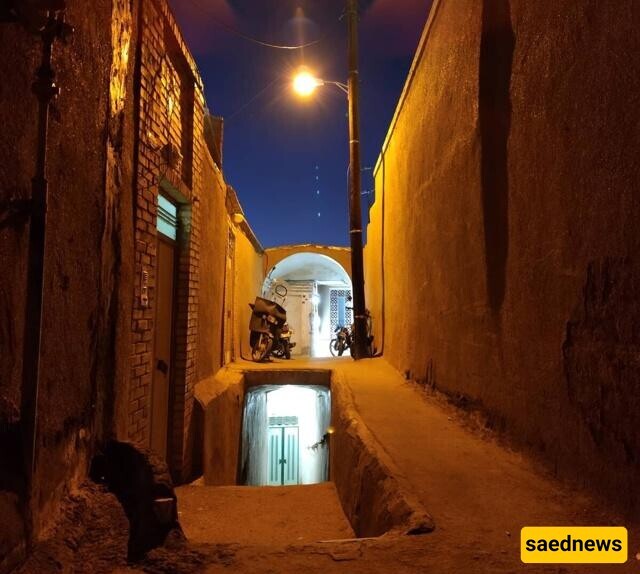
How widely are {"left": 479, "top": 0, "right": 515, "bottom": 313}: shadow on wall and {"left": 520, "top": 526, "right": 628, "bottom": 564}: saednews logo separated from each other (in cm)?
182

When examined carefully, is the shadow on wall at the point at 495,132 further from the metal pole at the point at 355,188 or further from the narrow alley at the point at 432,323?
the metal pole at the point at 355,188

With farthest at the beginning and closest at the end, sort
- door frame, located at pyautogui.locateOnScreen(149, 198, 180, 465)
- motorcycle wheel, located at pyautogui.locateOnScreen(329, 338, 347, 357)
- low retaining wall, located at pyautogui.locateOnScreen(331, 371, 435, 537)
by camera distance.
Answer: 1. motorcycle wheel, located at pyautogui.locateOnScreen(329, 338, 347, 357)
2. door frame, located at pyautogui.locateOnScreen(149, 198, 180, 465)
3. low retaining wall, located at pyautogui.locateOnScreen(331, 371, 435, 537)

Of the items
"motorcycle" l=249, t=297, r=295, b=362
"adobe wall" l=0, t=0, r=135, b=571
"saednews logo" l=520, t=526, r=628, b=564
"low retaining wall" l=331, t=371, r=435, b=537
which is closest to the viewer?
"adobe wall" l=0, t=0, r=135, b=571

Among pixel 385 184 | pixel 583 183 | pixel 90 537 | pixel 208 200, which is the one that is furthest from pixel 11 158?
pixel 385 184

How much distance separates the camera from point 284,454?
14.5 m

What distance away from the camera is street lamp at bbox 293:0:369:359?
37.2 feet

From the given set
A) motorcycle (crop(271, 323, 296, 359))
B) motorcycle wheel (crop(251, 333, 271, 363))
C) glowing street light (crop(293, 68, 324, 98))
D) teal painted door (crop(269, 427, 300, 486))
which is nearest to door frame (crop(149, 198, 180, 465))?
motorcycle wheel (crop(251, 333, 271, 363))

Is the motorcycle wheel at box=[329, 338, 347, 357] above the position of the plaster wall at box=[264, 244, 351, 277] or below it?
below

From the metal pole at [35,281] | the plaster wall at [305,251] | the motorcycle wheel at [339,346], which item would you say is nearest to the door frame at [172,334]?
the metal pole at [35,281]

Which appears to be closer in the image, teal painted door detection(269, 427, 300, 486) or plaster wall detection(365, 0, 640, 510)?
plaster wall detection(365, 0, 640, 510)

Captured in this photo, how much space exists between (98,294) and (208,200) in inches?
156

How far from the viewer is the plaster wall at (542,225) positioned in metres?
2.28

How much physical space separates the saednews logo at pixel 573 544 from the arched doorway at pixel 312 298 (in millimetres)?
16798

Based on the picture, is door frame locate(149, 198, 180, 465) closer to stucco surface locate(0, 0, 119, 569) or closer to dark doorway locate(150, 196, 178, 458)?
dark doorway locate(150, 196, 178, 458)
